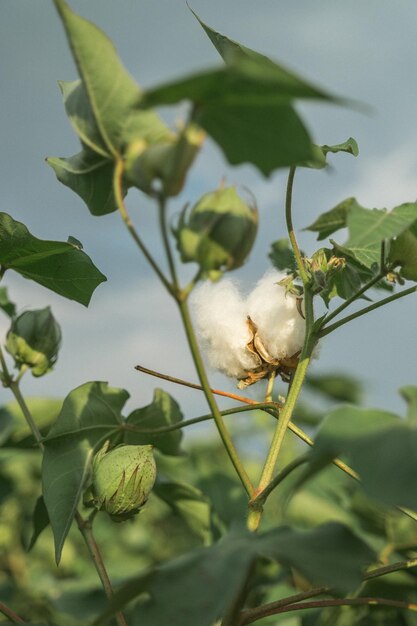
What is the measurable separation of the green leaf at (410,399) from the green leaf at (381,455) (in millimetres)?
54

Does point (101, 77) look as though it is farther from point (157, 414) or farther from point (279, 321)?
point (157, 414)

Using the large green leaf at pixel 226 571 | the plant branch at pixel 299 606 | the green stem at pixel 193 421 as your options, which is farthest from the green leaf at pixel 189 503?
the large green leaf at pixel 226 571

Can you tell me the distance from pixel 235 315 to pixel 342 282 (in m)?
0.22

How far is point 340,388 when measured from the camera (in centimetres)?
434

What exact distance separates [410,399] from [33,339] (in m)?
0.84

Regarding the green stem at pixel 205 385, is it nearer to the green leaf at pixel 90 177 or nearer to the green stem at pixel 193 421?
the green stem at pixel 193 421

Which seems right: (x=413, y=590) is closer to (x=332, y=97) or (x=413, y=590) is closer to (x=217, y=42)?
(x=217, y=42)

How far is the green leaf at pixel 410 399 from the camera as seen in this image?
941 millimetres

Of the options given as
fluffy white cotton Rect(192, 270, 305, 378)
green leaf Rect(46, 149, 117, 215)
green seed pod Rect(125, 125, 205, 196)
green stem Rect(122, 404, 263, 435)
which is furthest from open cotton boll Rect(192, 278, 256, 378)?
green seed pod Rect(125, 125, 205, 196)

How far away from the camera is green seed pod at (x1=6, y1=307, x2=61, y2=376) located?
5.27ft

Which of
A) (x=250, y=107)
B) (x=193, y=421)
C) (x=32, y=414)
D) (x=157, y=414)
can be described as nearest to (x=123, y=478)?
(x=193, y=421)

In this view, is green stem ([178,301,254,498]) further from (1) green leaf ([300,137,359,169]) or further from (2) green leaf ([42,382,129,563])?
(1) green leaf ([300,137,359,169])

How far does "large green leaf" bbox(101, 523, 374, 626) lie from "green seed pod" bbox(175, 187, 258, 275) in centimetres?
31

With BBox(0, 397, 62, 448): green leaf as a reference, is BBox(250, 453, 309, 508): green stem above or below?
above
